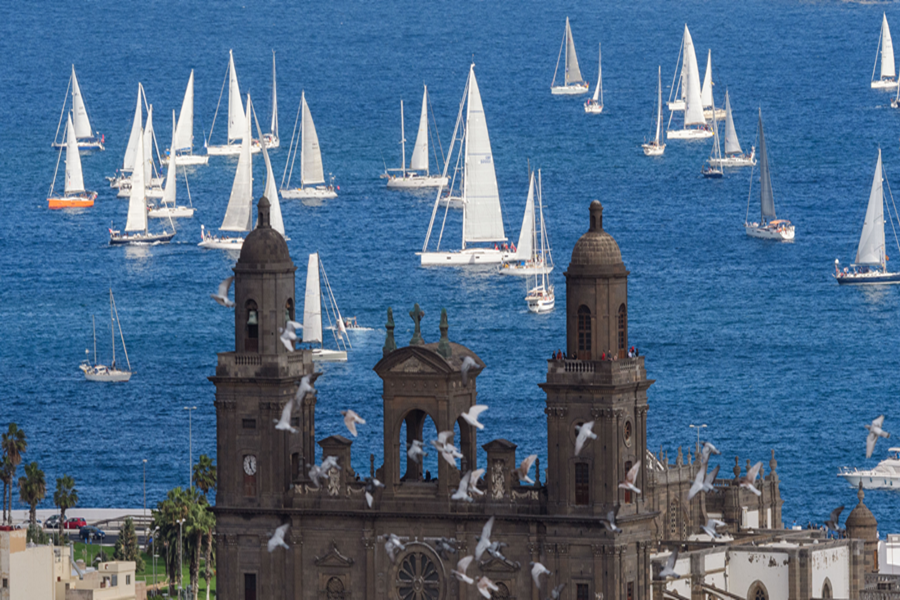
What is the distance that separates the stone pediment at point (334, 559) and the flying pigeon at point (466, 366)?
10193 mm

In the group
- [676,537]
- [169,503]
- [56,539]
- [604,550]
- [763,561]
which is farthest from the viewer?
[56,539]

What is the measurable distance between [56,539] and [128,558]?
7462 millimetres

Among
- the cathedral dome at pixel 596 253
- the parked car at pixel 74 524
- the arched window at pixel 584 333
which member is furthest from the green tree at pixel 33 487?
the cathedral dome at pixel 596 253

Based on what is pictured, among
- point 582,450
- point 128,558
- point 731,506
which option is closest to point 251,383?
point 582,450

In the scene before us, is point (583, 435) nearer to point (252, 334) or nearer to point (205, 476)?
point (252, 334)

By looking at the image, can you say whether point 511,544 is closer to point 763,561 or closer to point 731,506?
point 763,561

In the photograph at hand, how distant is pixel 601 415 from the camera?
119125mm

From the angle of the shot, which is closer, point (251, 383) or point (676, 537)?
point (251, 383)

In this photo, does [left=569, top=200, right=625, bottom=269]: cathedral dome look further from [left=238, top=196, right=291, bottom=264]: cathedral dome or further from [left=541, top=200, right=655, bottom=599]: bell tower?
[left=238, top=196, right=291, bottom=264]: cathedral dome

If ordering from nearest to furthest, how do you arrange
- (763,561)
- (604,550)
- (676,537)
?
(604,550), (763,561), (676,537)

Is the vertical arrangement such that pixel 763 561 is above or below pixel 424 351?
below

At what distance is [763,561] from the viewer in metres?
146

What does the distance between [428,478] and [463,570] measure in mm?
6329

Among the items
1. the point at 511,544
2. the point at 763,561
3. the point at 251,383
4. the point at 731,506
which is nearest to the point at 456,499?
the point at 511,544
